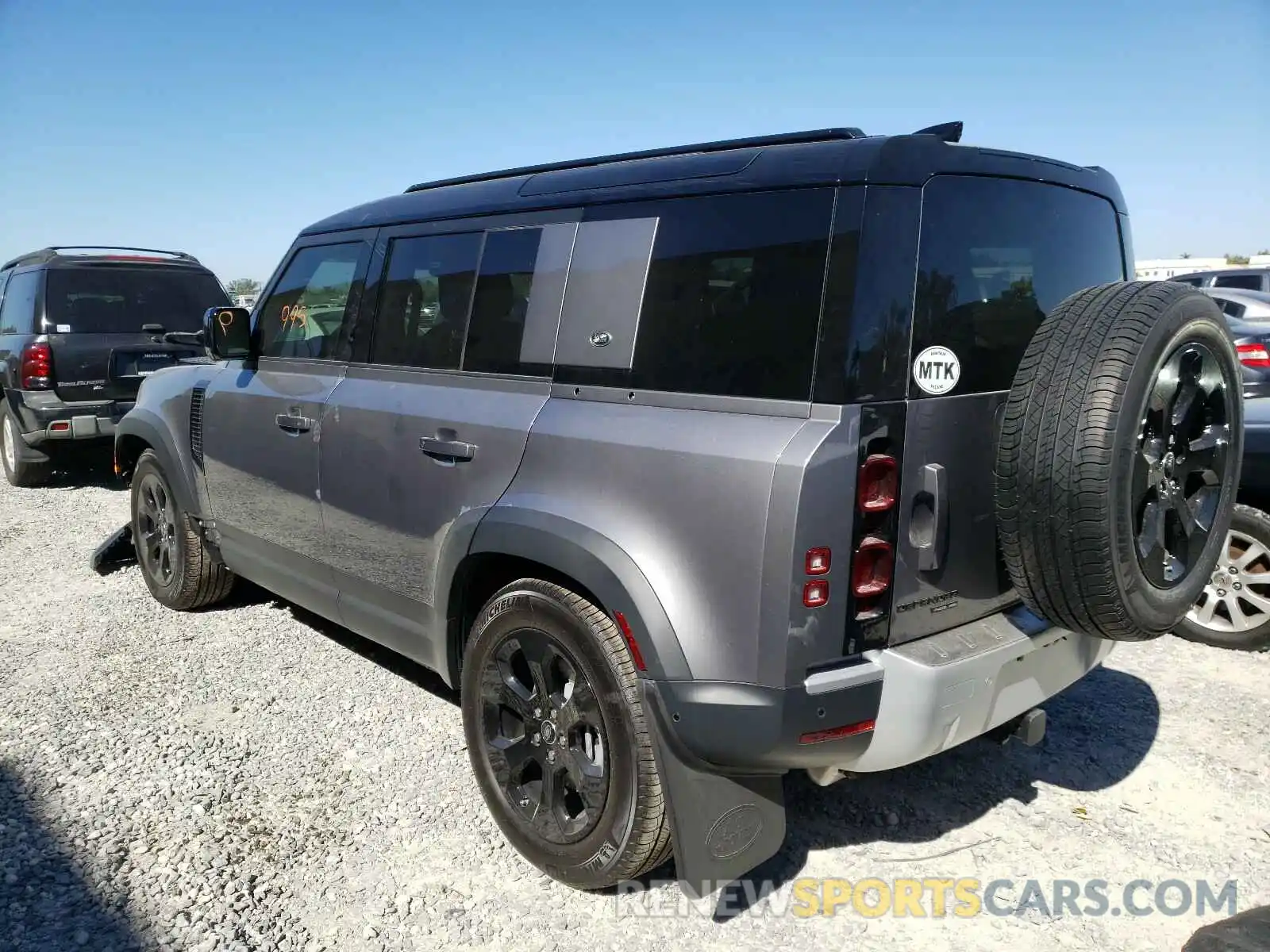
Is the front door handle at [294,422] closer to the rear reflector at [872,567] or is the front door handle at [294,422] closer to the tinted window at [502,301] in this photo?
the tinted window at [502,301]

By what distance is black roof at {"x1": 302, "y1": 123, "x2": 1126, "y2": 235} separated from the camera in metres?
2.18

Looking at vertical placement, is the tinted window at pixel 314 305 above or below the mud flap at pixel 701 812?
above

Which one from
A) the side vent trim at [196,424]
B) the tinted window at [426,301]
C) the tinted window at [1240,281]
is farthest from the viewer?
the tinted window at [1240,281]

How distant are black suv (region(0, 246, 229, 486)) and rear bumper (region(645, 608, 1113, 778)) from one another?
689 centimetres

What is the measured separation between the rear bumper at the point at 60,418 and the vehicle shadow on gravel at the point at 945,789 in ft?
23.3

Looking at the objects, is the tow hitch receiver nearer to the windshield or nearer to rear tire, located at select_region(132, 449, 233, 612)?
rear tire, located at select_region(132, 449, 233, 612)

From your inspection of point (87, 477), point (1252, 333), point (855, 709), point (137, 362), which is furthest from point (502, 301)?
point (87, 477)

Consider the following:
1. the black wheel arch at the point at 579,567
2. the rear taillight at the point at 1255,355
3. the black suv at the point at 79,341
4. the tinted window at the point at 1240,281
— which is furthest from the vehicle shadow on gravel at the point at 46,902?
the tinted window at the point at 1240,281

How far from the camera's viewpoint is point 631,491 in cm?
233

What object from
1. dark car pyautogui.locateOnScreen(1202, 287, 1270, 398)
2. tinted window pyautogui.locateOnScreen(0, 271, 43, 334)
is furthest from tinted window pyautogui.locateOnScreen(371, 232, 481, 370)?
tinted window pyautogui.locateOnScreen(0, 271, 43, 334)

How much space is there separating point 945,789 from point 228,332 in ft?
11.5

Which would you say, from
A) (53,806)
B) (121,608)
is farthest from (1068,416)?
(121,608)

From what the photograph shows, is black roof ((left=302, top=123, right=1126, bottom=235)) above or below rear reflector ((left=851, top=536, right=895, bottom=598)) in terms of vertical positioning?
above

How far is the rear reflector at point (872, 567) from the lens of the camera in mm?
2137
